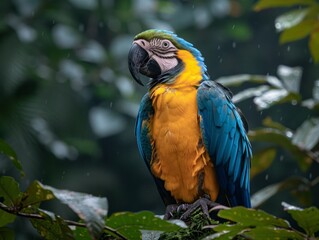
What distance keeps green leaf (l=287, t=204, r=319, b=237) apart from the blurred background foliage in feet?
4.05

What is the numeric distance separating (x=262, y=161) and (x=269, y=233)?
1569mm

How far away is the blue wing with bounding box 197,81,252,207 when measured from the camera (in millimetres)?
2355

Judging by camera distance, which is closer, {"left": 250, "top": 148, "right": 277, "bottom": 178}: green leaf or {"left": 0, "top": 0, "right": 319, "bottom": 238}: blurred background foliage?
{"left": 250, "top": 148, "right": 277, "bottom": 178}: green leaf

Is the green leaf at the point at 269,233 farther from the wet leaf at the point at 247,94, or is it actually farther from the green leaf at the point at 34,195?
the wet leaf at the point at 247,94

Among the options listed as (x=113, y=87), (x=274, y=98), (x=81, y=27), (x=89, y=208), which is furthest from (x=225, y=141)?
(x=81, y=27)

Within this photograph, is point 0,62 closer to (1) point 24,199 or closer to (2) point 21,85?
(2) point 21,85

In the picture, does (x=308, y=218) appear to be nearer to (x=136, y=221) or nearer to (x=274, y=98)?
(x=136, y=221)

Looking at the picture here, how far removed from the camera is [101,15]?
5477mm

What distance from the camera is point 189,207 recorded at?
7.29 ft

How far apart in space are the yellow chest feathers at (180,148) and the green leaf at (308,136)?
422 mm

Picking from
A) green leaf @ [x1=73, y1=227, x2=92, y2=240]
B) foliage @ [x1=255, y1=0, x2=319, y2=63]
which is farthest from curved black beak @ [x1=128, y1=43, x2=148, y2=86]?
green leaf @ [x1=73, y1=227, x2=92, y2=240]

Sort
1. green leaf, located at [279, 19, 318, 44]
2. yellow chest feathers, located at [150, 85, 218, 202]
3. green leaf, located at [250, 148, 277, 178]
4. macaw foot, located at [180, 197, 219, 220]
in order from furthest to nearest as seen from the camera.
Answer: green leaf, located at [250, 148, 277, 178]
green leaf, located at [279, 19, 318, 44]
yellow chest feathers, located at [150, 85, 218, 202]
macaw foot, located at [180, 197, 219, 220]

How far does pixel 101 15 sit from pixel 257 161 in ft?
9.60

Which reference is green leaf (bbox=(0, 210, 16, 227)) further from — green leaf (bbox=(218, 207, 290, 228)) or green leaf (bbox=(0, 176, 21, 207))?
green leaf (bbox=(218, 207, 290, 228))
